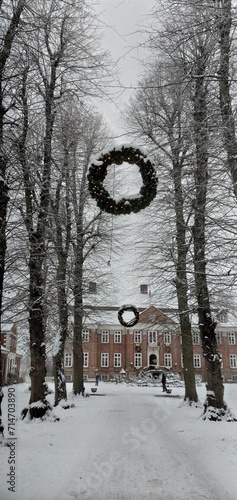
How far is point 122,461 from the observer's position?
6543mm

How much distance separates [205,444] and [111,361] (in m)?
40.7

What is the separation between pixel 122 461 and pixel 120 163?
5.29 meters

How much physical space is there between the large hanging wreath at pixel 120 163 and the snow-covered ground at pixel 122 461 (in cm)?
391

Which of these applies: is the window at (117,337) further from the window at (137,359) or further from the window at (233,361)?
the window at (233,361)

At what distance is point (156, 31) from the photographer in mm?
4770

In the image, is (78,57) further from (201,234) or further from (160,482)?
(160,482)

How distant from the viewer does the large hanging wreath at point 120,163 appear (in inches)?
191

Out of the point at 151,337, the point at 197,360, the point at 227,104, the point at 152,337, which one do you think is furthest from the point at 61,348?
the point at 197,360

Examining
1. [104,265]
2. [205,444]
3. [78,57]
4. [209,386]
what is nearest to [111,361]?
[104,265]

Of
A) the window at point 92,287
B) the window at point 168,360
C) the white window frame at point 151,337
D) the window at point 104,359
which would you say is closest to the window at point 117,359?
the window at point 104,359

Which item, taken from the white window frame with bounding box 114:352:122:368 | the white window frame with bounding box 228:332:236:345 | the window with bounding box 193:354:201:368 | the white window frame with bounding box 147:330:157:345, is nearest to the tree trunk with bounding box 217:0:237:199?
the white window frame with bounding box 147:330:157:345

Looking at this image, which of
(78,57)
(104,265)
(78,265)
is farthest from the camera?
(104,265)

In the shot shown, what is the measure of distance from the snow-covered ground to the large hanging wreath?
3911mm

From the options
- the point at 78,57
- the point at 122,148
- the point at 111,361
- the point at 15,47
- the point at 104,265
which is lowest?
the point at 111,361
